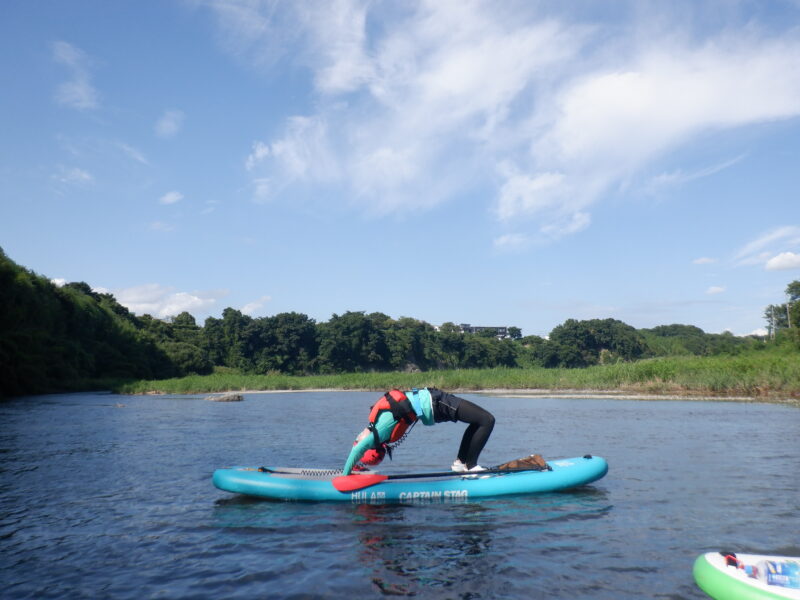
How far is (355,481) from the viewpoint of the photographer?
9.52m

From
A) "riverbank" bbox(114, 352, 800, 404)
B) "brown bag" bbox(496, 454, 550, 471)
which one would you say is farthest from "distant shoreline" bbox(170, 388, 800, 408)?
"brown bag" bbox(496, 454, 550, 471)

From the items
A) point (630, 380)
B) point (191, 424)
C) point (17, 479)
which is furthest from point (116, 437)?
point (630, 380)

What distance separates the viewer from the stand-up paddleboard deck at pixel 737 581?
175 inches

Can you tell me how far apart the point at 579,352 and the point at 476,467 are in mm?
112787

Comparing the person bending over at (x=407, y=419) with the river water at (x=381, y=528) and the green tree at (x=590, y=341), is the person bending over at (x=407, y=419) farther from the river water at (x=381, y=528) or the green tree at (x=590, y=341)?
the green tree at (x=590, y=341)

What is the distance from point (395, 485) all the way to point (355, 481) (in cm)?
66

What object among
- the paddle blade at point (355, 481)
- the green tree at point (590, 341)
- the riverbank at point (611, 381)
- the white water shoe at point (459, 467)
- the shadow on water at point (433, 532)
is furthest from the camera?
the green tree at point (590, 341)

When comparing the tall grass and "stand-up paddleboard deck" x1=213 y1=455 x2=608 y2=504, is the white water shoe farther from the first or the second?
the tall grass

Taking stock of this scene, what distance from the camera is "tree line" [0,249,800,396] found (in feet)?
144

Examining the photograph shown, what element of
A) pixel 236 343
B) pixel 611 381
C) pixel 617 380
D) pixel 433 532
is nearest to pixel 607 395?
pixel 617 380

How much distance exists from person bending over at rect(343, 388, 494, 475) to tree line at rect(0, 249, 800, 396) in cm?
3695

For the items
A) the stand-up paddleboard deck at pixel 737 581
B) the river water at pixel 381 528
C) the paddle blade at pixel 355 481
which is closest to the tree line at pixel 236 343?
the river water at pixel 381 528

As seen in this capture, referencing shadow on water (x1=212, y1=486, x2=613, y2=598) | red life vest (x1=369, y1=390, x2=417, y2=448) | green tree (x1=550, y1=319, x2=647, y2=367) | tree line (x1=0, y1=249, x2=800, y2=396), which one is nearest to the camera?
shadow on water (x1=212, y1=486, x2=613, y2=598)

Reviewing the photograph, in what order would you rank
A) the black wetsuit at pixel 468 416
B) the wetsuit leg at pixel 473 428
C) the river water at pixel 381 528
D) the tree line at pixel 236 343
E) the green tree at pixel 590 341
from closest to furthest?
the river water at pixel 381 528 → the black wetsuit at pixel 468 416 → the wetsuit leg at pixel 473 428 → the tree line at pixel 236 343 → the green tree at pixel 590 341
